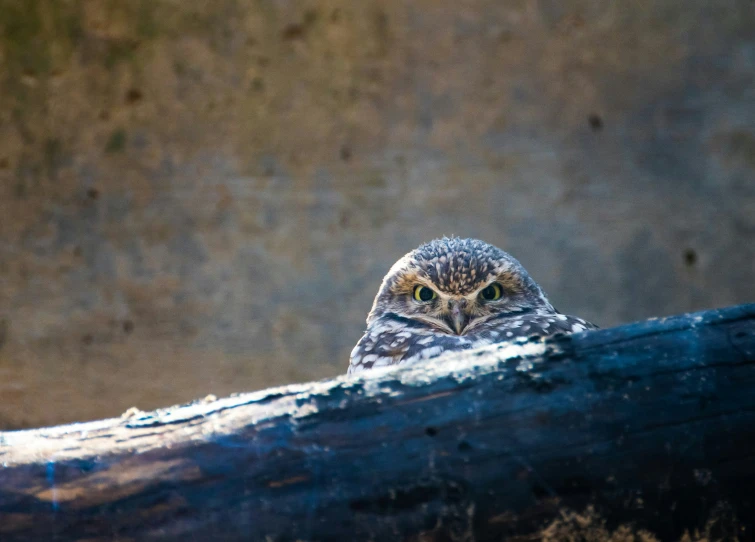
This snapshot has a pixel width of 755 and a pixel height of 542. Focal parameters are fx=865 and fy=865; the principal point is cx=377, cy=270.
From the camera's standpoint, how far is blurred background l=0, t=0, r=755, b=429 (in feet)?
16.5

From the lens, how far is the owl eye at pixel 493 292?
314 cm

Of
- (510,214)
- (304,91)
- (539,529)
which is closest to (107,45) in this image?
(304,91)

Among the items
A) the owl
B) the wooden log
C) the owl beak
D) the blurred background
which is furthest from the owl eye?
the blurred background

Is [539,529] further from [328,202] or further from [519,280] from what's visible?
[328,202]

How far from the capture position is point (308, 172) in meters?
5.18

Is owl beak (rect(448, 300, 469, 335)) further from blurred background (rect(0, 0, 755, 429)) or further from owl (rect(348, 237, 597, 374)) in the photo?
blurred background (rect(0, 0, 755, 429))

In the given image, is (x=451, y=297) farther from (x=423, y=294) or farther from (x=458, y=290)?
(x=423, y=294)

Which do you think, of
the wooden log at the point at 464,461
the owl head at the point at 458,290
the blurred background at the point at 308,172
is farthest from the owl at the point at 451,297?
the blurred background at the point at 308,172

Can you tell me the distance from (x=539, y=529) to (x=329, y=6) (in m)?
4.16

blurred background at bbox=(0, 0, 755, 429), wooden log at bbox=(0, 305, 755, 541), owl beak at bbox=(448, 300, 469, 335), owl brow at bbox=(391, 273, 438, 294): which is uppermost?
blurred background at bbox=(0, 0, 755, 429)

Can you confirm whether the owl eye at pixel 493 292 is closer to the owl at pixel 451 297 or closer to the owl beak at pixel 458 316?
the owl at pixel 451 297

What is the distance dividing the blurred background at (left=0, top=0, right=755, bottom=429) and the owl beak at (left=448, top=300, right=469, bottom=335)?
6.89 ft

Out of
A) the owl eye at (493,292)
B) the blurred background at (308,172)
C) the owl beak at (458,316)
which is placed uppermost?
the blurred background at (308,172)

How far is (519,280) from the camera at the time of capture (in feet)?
10.3
